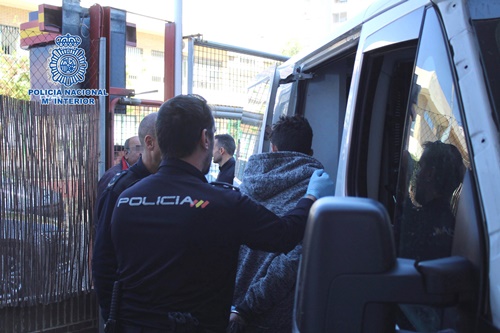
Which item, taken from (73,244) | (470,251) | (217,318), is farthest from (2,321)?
(470,251)

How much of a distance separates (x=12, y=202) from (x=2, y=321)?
1.06 metres

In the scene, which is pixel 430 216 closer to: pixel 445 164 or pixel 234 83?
pixel 445 164

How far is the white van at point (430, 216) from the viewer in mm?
1116

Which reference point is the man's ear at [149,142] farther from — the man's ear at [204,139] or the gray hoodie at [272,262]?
the man's ear at [204,139]

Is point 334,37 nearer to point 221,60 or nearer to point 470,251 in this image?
point 470,251

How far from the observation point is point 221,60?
22.5ft

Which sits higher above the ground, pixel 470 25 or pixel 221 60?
pixel 221 60

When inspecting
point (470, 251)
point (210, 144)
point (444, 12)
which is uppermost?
point (444, 12)

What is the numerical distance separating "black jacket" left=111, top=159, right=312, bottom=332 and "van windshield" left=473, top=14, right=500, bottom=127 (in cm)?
100

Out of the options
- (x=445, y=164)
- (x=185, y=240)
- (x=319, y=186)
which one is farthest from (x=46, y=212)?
(x=445, y=164)

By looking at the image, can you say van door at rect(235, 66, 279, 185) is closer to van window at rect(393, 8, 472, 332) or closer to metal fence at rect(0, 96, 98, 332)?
metal fence at rect(0, 96, 98, 332)

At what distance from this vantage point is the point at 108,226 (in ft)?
8.60

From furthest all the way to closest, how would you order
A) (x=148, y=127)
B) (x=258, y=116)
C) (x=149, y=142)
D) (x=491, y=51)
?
1. (x=258, y=116)
2. (x=148, y=127)
3. (x=149, y=142)
4. (x=491, y=51)

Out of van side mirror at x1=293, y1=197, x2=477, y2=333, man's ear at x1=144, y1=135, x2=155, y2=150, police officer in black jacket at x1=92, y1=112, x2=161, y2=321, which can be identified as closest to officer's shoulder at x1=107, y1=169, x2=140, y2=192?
police officer in black jacket at x1=92, y1=112, x2=161, y2=321
